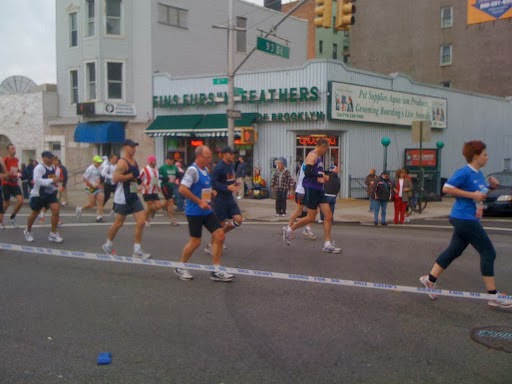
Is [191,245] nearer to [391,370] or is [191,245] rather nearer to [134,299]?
[134,299]

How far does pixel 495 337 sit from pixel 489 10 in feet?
86.4

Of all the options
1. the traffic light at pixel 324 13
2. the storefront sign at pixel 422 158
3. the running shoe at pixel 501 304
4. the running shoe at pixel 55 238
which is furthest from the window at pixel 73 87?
the running shoe at pixel 501 304

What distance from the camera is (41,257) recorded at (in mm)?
9258

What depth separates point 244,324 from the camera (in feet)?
19.0

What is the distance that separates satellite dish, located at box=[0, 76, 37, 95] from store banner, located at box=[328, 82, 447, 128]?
17.8 metres

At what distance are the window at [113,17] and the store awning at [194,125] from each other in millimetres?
4572

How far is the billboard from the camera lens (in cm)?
2667

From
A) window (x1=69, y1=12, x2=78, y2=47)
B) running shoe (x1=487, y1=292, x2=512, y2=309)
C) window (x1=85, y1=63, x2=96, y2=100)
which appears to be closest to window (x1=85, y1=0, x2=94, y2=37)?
window (x1=69, y1=12, x2=78, y2=47)

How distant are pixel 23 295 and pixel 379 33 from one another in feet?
144

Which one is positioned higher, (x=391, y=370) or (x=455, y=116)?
(x=455, y=116)

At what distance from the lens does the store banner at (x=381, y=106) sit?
22109 millimetres

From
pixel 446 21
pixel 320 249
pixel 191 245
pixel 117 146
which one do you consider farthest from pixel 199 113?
pixel 446 21

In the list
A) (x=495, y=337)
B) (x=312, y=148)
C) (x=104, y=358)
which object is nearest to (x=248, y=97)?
(x=312, y=148)

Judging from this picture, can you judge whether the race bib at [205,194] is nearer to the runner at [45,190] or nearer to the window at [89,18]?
the runner at [45,190]
